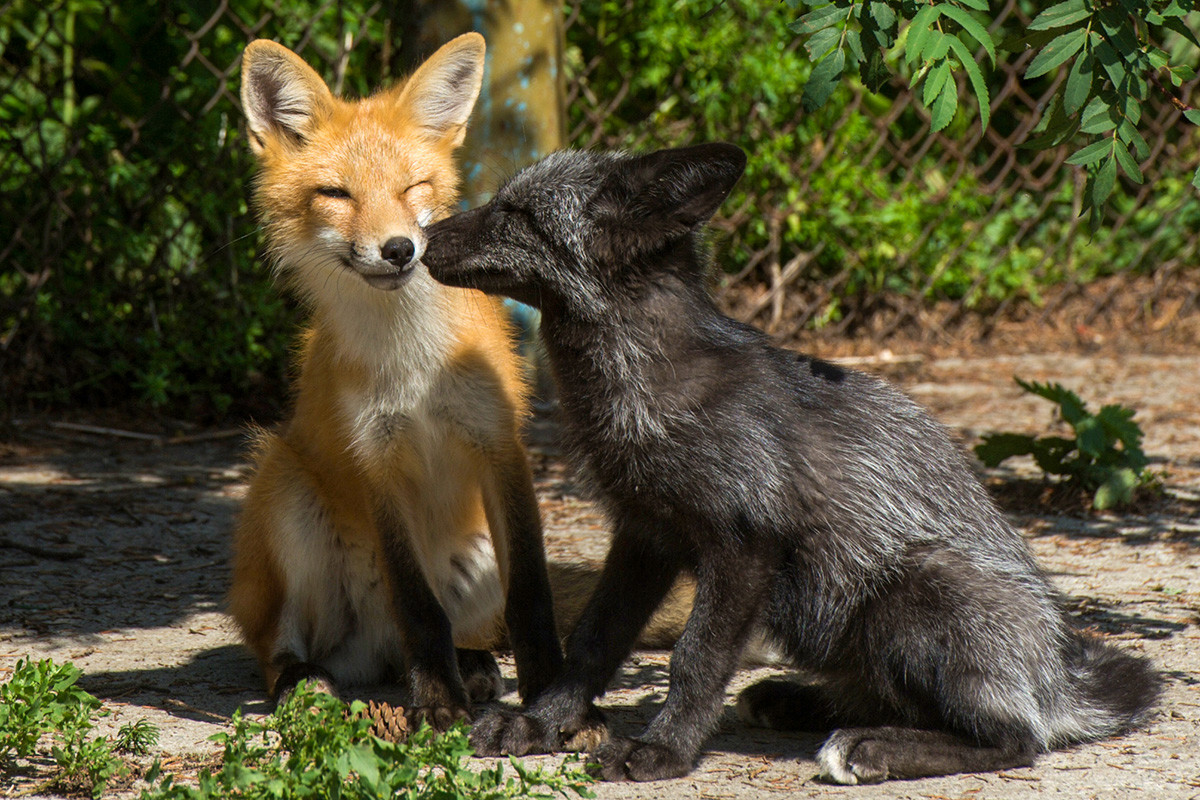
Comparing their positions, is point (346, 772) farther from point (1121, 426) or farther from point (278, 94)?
point (1121, 426)

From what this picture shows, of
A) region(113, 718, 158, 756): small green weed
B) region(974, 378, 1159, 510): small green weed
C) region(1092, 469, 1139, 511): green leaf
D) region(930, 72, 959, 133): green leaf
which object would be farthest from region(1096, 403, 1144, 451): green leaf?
region(113, 718, 158, 756): small green weed

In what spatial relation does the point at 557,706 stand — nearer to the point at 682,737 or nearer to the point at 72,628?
the point at 682,737

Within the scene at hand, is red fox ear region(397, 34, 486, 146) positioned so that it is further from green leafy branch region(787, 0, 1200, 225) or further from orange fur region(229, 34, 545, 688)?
green leafy branch region(787, 0, 1200, 225)

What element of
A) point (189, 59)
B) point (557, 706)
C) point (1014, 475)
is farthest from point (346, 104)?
point (1014, 475)

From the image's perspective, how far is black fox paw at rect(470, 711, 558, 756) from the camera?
3073 mm

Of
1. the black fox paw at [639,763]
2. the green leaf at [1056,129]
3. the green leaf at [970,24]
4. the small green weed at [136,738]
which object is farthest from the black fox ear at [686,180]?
the small green weed at [136,738]

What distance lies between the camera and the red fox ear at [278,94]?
3.60 meters

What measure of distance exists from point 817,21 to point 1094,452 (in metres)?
3.05

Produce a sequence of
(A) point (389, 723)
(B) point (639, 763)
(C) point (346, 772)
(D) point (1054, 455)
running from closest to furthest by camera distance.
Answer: (C) point (346, 772)
(B) point (639, 763)
(A) point (389, 723)
(D) point (1054, 455)

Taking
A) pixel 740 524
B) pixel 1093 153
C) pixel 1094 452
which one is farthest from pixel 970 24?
pixel 1094 452

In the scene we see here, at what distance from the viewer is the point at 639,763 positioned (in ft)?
9.53

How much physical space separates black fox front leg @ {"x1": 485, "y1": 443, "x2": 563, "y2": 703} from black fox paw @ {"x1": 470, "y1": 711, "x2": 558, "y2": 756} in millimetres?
275

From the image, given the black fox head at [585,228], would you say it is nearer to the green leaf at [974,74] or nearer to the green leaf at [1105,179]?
the green leaf at [974,74]

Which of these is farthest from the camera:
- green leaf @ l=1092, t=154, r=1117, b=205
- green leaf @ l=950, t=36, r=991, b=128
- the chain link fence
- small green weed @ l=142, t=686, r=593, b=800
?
the chain link fence
